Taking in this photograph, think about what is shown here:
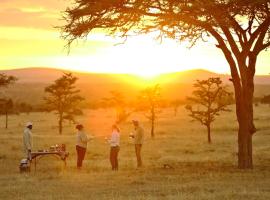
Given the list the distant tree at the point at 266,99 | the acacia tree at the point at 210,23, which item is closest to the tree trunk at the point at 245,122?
the acacia tree at the point at 210,23

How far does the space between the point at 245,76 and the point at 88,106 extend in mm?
113627

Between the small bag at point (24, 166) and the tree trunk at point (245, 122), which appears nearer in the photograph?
the small bag at point (24, 166)

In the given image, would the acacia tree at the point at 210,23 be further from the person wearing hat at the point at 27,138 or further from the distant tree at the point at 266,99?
the distant tree at the point at 266,99

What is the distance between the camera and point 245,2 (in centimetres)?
1967

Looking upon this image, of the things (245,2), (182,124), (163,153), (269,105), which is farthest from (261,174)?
(269,105)

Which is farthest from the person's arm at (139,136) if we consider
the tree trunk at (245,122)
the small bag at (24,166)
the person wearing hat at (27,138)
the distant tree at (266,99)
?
the distant tree at (266,99)

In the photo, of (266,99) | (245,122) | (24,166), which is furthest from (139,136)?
(266,99)

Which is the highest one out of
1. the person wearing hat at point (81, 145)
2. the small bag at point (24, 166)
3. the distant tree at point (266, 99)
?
the distant tree at point (266, 99)

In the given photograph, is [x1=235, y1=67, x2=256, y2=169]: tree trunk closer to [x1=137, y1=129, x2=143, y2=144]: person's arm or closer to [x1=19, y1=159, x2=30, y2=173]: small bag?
[x1=137, y1=129, x2=143, y2=144]: person's arm

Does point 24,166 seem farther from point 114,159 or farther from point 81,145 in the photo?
point 114,159

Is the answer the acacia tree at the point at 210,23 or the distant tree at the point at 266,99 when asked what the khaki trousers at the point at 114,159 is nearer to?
the acacia tree at the point at 210,23

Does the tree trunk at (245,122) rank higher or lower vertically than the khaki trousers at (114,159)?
higher

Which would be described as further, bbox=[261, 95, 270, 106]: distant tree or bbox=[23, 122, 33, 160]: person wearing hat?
bbox=[261, 95, 270, 106]: distant tree

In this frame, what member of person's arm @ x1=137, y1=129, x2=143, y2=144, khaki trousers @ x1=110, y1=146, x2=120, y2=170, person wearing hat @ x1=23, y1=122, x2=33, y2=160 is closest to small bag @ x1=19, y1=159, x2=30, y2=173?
person wearing hat @ x1=23, y1=122, x2=33, y2=160
